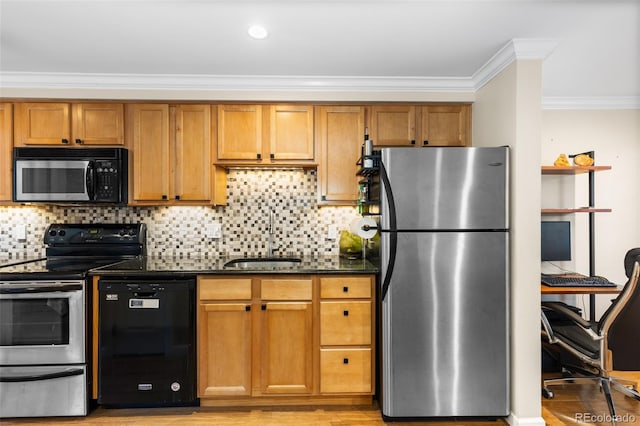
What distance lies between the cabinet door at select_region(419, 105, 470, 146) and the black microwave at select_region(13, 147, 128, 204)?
7.95 ft

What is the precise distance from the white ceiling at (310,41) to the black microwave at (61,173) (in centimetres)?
53

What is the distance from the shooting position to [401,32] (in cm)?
214

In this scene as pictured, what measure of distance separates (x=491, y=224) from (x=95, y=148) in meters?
2.92

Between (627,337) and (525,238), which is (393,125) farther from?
(627,337)

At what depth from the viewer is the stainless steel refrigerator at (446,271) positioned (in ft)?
7.60

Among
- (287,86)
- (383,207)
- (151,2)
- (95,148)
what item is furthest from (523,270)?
(95,148)

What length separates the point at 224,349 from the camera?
2.51 meters

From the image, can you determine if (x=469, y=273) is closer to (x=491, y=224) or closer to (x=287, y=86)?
(x=491, y=224)

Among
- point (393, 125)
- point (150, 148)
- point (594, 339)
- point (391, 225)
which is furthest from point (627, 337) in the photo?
point (150, 148)

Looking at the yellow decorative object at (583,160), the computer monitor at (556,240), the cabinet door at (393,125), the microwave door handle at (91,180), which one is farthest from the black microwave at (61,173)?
the yellow decorative object at (583,160)

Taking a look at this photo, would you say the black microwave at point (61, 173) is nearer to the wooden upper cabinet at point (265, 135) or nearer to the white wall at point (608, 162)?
the wooden upper cabinet at point (265, 135)

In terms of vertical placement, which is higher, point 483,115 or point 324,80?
point 324,80

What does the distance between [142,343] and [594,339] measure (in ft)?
9.56

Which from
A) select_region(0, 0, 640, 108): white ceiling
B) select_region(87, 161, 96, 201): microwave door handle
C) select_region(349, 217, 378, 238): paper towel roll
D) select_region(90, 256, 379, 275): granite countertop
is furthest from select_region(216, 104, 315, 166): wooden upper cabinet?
select_region(87, 161, 96, 201): microwave door handle
